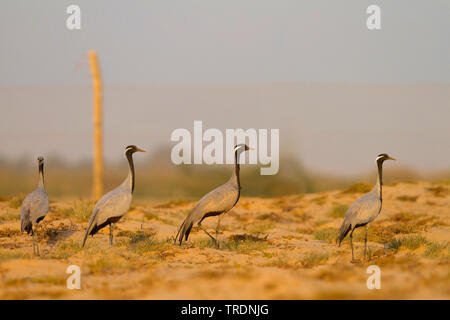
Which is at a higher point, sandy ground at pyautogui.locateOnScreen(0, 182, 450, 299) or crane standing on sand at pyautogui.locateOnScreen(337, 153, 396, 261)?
crane standing on sand at pyautogui.locateOnScreen(337, 153, 396, 261)

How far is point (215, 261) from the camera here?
337 inches

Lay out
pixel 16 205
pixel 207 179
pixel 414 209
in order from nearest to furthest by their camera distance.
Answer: pixel 16 205 < pixel 414 209 < pixel 207 179

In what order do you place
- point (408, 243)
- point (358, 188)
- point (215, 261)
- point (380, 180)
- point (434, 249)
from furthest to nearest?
point (358, 188), point (408, 243), point (434, 249), point (380, 180), point (215, 261)

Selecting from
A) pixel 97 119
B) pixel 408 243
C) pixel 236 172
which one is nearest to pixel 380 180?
pixel 408 243

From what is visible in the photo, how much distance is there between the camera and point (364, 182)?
2103cm

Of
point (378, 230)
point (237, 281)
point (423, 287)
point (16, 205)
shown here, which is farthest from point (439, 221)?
point (16, 205)

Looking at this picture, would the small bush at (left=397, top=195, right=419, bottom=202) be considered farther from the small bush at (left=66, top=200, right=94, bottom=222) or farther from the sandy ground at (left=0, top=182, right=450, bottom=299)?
the small bush at (left=66, top=200, right=94, bottom=222)

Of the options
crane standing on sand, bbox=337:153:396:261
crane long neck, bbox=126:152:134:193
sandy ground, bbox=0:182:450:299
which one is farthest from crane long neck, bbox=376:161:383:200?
crane long neck, bbox=126:152:134:193

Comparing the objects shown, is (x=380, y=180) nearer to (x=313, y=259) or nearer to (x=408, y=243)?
(x=408, y=243)

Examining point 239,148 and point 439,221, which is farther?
point 439,221

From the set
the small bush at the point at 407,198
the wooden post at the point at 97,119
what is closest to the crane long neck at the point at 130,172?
the wooden post at the point at 97,119

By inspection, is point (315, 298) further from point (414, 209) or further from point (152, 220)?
point (414, 209)

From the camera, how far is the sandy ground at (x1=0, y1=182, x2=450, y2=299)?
250 inches

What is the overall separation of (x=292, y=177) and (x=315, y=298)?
15.0m
